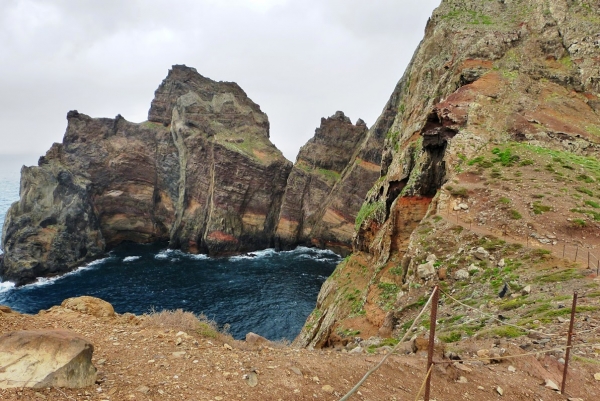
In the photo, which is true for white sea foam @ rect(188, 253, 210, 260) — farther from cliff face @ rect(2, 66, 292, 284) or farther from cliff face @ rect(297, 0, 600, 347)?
cliff face @ rect(297, 0, 600, 347)

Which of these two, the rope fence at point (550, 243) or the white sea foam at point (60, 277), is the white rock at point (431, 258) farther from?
the white sea foam at point (60, 277)

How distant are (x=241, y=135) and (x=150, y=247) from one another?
120ft

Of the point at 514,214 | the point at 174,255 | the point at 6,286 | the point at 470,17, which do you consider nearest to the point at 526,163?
the point at 514,214

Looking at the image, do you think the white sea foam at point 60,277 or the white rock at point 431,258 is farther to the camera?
the white sea foam at point 60,277

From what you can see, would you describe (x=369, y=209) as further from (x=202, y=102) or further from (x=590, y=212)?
(x=202, y=102)

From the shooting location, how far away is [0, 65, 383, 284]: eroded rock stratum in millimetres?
78438

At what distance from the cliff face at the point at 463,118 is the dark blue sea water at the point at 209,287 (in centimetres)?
1376

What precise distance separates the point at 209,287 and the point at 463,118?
4643 cm

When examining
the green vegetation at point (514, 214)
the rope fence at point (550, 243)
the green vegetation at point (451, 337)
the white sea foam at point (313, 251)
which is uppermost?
the green vegetation at point (514, 214)

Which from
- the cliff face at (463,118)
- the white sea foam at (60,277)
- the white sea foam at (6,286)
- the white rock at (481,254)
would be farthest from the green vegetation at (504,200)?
the white sea foam at (6,286)

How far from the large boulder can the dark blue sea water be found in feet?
119

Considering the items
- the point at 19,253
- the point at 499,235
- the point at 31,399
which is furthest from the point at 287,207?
the point at 31,399

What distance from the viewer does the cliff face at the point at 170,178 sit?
75.4m

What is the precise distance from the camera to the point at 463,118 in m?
29.2
